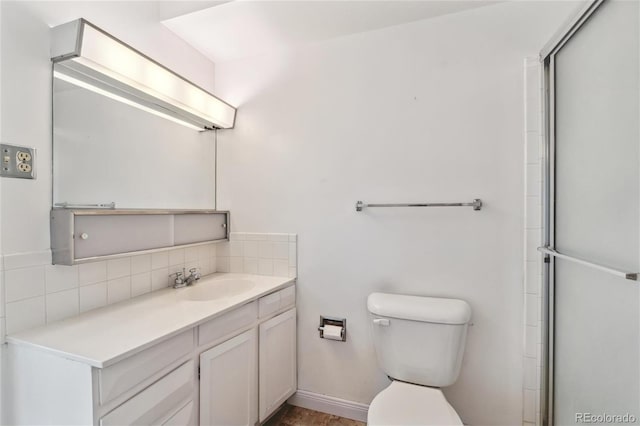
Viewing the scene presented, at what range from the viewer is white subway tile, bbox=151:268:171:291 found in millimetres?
1634

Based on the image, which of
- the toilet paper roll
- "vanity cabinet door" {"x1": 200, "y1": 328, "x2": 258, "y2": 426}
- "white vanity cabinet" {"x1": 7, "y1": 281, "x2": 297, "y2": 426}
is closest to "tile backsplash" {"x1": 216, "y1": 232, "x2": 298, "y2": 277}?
"white vanity cabinet" {"x1": 7, "y1": 281, "x2": 297, "y2": 426}

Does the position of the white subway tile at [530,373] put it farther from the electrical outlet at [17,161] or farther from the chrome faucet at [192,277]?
the electrical outlet at [17,161]

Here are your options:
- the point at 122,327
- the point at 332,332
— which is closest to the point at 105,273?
the point at 122,327

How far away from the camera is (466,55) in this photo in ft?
5.22

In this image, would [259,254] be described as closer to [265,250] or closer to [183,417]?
[265,250]

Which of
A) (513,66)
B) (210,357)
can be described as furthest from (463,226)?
(210,357)

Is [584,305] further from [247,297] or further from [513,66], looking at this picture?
[247,297]

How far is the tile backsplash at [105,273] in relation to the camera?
108 centimetres

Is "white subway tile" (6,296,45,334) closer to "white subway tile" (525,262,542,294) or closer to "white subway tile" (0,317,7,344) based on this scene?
"white subway tile" (0,317,7,344)

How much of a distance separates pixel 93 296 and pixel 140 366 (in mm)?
556

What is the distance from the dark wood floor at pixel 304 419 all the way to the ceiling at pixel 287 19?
7.41ft

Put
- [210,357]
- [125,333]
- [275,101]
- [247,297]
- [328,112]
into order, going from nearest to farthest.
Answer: [125,333] → [210,357] → [247,297] → [328,112] → [275,101]

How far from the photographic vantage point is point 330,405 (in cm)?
180

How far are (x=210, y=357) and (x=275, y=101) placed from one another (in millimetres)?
1513
